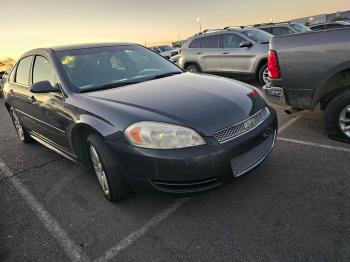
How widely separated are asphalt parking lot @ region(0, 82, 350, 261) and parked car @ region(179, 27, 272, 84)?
5.01m

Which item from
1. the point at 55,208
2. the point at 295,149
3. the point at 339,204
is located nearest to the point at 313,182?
the point at 339,204

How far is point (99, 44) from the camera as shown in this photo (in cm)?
421

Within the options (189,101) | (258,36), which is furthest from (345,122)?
(258,36)

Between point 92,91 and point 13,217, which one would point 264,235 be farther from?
point 13,217

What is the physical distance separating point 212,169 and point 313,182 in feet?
4.22

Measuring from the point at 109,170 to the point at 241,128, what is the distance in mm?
1253

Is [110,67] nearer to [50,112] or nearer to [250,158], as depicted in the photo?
[50,112]

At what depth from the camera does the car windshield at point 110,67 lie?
3545 mm

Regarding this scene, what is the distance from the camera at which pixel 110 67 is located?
12.6ft

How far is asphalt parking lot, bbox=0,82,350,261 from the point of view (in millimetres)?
2438

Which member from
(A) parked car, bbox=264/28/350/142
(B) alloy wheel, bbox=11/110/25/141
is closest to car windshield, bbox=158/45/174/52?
(B) alloy wheel, bbox=11/110/25/141

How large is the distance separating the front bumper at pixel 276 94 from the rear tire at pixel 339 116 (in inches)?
22.4

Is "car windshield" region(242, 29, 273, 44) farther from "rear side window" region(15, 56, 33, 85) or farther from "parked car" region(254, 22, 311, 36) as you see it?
"rear side window" region(15, 56, 33, 85)

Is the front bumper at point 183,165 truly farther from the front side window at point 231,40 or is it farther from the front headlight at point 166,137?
the front side window at point 231,40
